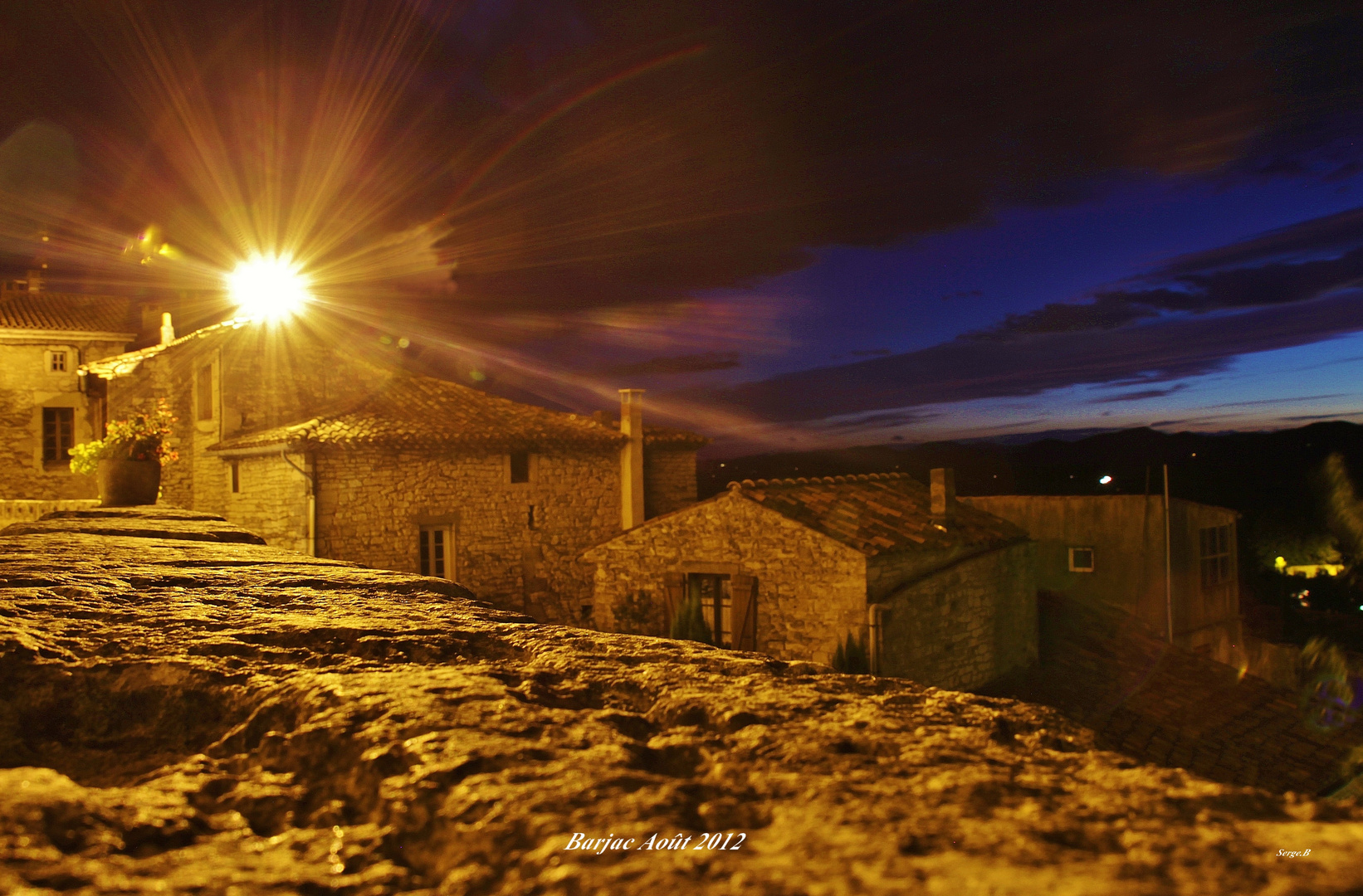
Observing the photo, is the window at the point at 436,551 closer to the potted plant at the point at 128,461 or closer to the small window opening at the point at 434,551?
the small window opening at the point at 434,551

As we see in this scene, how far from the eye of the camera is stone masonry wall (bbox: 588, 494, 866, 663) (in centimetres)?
1201

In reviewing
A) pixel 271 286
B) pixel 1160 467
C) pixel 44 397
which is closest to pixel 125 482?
pixel 271 286

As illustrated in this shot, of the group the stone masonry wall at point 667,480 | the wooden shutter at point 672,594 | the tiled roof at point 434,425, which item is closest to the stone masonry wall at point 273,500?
the tiled roof at point 434,425

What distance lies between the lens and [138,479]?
390 inches

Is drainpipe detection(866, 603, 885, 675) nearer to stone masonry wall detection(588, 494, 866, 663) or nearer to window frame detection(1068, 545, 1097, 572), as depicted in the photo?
stone masonry wall detection(588, 494, 866, 663)

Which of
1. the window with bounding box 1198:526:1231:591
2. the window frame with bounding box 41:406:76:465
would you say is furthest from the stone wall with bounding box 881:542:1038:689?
the window frame with bounding box 41:406:76:465

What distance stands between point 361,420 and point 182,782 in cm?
1716

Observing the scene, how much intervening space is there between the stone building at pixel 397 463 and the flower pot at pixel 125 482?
228 inches

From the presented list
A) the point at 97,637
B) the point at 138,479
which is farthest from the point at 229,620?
the point at 138,479

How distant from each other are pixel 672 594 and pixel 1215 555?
1789cm

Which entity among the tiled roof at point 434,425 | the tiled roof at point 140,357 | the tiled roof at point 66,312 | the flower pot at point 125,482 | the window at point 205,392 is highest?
the tiled roof at point 66,312

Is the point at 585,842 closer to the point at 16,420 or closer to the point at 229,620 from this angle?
the point at 229,620

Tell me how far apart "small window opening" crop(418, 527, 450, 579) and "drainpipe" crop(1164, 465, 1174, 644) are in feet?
Result: 53.5

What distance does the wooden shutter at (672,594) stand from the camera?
44.6ft
